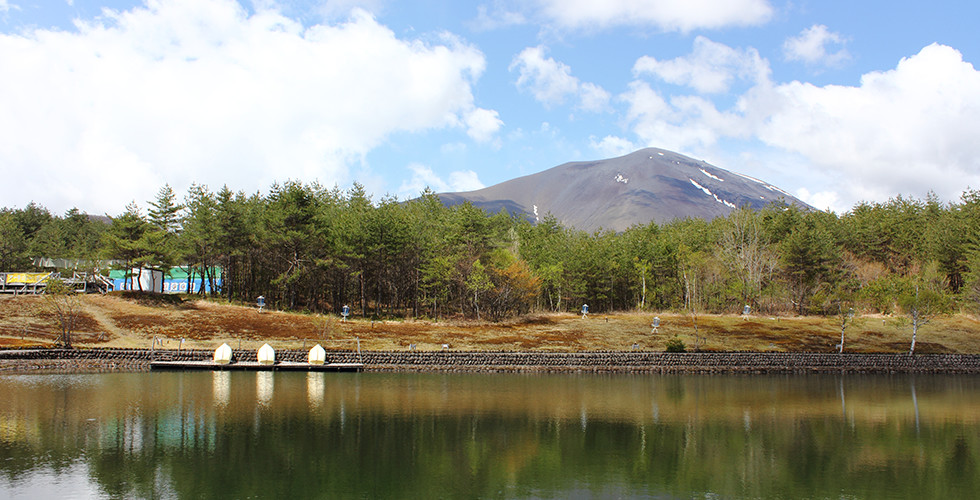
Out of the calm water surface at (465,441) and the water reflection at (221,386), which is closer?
the calm water surface at (465,441)

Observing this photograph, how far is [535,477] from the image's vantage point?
20.9m

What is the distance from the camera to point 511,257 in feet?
276

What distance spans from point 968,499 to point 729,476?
22.8 ft

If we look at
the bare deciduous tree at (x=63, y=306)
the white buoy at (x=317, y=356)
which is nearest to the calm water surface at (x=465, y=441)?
the white buoy at (x=317, y=356)

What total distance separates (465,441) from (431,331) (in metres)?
43.3

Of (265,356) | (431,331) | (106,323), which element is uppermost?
(106,323)

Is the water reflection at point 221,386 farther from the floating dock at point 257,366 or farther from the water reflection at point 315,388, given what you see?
the water reflection at point 315,388

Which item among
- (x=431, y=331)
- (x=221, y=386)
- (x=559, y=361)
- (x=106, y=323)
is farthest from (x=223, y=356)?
(x=559, y=361)

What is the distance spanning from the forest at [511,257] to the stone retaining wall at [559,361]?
8403 mm

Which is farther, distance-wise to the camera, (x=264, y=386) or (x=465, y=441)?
(x=264, y=386)

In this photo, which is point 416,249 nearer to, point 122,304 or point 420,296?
point 420,296

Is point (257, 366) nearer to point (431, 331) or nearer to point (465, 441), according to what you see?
point (431, 331)

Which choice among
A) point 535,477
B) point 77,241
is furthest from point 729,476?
point 77,241

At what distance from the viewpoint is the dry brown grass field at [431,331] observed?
2349 inches
